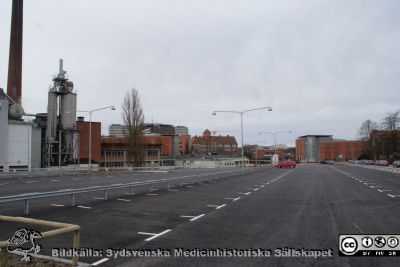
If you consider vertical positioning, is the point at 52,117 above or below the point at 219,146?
above

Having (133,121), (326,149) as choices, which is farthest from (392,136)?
(326,149)

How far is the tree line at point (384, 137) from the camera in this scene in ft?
292

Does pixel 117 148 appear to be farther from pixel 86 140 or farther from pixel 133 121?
pixel 133 121

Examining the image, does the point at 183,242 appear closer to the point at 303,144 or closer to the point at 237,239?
the point at 237,239

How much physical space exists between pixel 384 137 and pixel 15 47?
264 ft

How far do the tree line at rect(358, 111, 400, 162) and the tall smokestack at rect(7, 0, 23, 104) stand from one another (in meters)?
70.8

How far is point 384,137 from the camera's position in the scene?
10031cm

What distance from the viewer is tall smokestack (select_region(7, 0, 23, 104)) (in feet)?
219

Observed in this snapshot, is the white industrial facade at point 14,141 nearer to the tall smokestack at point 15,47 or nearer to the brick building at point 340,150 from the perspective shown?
the tall smokestack at point 15,47

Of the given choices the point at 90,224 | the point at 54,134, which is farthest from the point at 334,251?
the point at 54,134

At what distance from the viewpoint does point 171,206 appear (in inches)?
631

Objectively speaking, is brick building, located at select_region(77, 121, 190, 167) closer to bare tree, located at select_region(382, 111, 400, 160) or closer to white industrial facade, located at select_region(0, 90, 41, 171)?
white industrial facade, located at select_region(0, 90, 41, 171)

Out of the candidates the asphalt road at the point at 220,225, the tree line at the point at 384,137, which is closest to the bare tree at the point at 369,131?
the tree line at the point at 384,137

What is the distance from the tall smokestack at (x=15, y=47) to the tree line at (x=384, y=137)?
7083 cm
